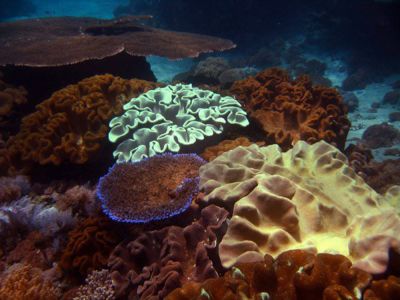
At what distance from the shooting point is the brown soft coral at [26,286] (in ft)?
9.48

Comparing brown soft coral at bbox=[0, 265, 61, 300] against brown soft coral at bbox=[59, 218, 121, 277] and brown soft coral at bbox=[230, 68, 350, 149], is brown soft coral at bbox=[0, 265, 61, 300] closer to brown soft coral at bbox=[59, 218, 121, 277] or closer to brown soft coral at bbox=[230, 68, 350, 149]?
brown soft coral at bbox=[59, 218, 121, 277]

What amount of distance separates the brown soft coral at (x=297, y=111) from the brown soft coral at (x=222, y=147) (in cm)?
54

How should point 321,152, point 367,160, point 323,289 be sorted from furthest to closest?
point 367,160, point 321,152, point 323,289

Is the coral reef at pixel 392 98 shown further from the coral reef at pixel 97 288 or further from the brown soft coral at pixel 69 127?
the coral reef at pixel 97 288

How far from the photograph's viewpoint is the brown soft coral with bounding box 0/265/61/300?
9.48ft

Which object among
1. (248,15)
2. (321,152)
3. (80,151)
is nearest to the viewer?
(321,152)

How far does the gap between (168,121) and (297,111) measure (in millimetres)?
2068

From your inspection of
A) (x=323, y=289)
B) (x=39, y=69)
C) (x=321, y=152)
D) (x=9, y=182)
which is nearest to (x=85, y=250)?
(x=9, y=182)

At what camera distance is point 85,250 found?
3.26 metres

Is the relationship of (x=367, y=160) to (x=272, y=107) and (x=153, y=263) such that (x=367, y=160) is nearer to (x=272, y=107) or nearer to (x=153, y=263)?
(x=272, y=107)

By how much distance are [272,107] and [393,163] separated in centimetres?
280

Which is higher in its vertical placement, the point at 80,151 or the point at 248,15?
the point at 80,151

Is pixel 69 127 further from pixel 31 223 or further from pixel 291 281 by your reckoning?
pixel 291 281

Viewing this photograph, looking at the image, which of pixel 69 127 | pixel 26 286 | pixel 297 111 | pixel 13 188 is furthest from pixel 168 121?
pixel 26 286
